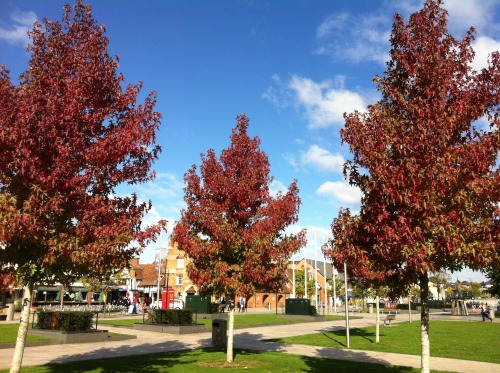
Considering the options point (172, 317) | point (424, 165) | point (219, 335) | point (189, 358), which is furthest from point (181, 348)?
point (424, 165)

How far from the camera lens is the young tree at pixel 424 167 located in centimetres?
816

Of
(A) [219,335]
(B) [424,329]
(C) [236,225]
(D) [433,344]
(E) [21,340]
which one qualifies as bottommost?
(D) [433,344]

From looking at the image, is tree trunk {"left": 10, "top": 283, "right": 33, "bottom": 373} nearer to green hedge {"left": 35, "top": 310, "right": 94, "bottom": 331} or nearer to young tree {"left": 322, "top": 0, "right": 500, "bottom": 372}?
young tree {"left": 322, "top": 0, "right": 500, "bottom": 372}

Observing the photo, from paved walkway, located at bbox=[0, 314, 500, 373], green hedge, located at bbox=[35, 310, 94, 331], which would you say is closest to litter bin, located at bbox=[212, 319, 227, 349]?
paved walkway, located at bbox=[0, 314, 500, 373]

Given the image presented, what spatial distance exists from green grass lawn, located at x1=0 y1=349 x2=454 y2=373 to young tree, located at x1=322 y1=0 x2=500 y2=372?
6.64 meters

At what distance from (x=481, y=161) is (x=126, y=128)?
24.3ft

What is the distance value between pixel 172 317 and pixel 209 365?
13.5 meters

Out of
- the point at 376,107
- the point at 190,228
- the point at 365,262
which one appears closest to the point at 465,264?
the point at 365,262

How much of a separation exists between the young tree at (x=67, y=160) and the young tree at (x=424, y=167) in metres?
4.76

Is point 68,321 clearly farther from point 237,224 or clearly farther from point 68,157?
point 68,157

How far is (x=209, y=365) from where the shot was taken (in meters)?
15.0

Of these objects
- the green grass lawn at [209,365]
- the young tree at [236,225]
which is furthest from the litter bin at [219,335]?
the young tree at [236,225]

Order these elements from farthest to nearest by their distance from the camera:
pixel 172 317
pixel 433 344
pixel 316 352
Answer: pixel 172 317 → pixel 433 344 → pixel 316 352

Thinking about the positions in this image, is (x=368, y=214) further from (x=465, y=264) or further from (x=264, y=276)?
(x=264, y=276)
